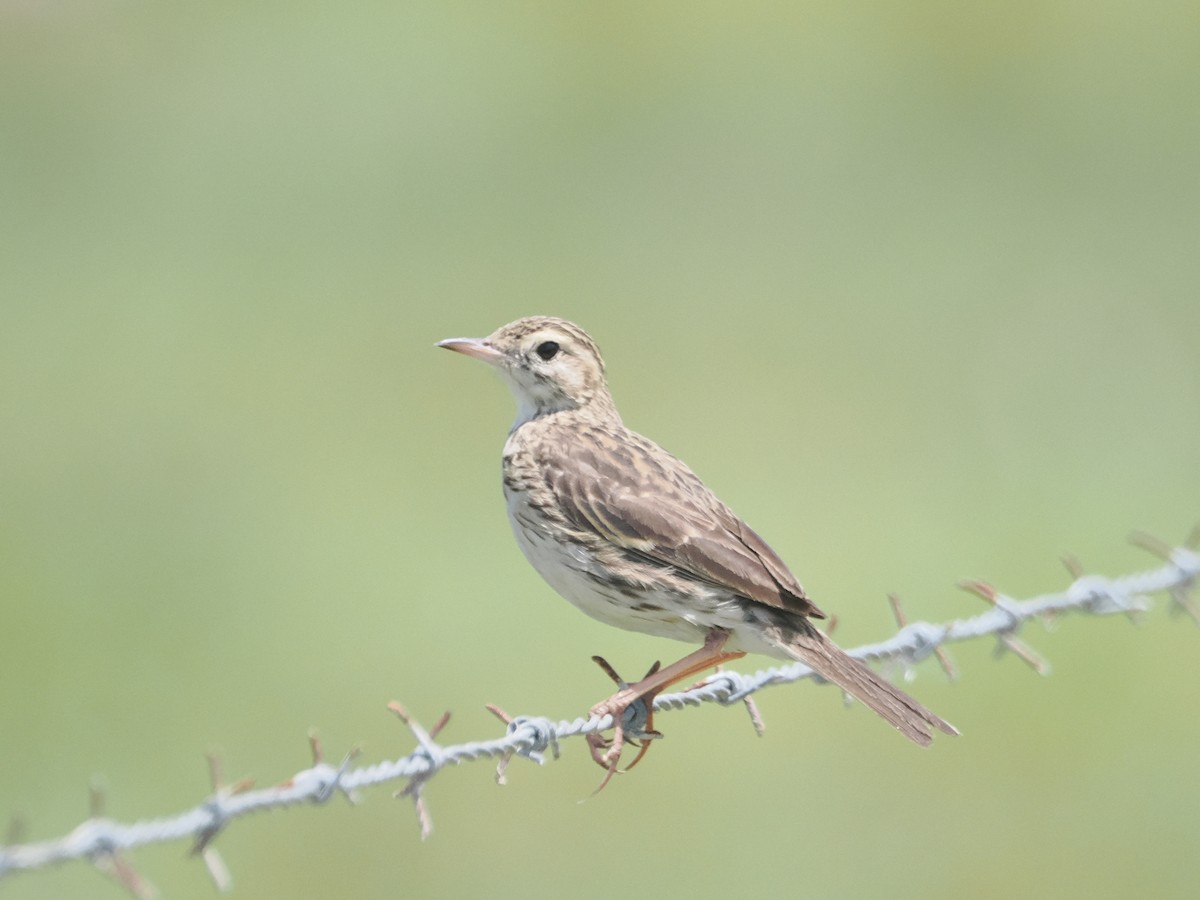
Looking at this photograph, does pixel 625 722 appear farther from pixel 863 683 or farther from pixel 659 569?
pixel 863 683

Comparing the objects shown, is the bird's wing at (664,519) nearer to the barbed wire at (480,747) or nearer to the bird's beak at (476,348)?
the barbed wire at (480,747)

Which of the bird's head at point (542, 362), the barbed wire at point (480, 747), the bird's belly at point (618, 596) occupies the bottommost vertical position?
the barbed wire at point (480, 747)

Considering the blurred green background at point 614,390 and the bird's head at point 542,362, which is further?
the blurred green background at point 614,390

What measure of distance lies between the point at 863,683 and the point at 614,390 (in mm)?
12591

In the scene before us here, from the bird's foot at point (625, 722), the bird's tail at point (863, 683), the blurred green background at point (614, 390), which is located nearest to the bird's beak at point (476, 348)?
the bird's foot at point (625, 722)

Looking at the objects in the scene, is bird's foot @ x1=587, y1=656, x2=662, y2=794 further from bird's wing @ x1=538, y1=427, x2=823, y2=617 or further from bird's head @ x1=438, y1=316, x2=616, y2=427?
bird's head @ x1=438, y1=316, x2=616, y2=427

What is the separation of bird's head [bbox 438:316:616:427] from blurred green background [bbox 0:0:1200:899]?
4003 mm

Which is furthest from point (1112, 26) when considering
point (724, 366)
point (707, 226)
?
point (724, 366)

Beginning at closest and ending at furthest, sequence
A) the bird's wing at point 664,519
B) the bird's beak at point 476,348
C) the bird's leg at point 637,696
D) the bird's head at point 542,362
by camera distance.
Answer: the bird's leg at point 637,696, the bird's wing at point 664,519, the bird's beak at point 476,348, the bird's head at point 542,362

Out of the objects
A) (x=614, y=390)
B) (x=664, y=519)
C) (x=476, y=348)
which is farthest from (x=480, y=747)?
(x=614, y=390)

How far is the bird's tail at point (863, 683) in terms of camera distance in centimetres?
672

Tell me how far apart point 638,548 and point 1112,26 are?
A: 23.9 meters

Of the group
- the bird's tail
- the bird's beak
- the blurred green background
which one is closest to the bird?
the bird's tail

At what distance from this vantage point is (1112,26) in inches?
1147
